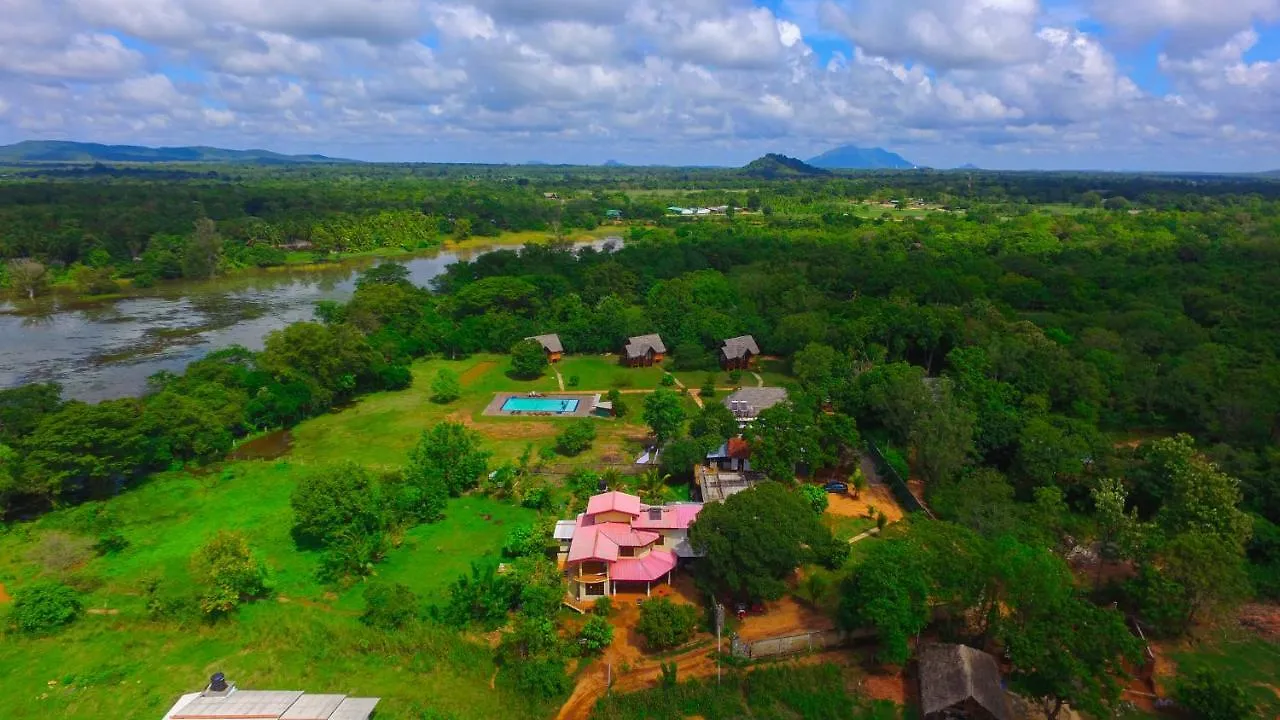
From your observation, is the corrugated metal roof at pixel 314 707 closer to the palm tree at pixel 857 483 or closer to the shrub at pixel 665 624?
the shrub at pixel 665 624

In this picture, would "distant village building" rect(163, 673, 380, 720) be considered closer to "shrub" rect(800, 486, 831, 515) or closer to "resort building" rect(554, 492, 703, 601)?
"resort building" rect(554, 492, 703, 601)

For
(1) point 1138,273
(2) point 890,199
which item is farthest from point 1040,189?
(1) point 1138,273

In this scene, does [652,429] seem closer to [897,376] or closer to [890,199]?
[897,376]

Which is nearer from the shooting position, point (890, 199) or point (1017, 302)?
point (1017, 302)

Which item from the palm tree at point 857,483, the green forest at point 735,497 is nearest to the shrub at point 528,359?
the green forest at point 735,497

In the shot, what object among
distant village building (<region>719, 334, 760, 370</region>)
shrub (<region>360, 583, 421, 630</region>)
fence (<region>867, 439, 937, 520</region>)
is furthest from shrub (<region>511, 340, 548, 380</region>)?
shrub (<region>360, 583, 421, 630</region>)

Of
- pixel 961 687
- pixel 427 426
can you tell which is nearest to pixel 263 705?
pixel 961 687

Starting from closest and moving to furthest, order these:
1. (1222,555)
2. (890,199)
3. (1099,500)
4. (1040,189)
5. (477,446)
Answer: (1222,555), (1099,500), (477,446), (890,199), (1040,189)
